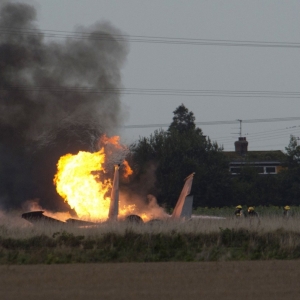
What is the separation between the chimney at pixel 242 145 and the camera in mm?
86000

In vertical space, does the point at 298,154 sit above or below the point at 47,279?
above

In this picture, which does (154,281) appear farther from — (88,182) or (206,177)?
(206,177)

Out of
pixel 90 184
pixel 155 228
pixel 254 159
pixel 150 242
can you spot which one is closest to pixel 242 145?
pixel 254 159

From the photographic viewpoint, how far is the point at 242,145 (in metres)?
86.3

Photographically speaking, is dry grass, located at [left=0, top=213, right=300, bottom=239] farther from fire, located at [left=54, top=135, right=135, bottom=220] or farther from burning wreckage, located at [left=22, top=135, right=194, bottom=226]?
fire, located at [left=54, top=135, right=135, bottom=220]

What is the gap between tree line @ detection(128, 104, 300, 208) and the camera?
6781 centimetres

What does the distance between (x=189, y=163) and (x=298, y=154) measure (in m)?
14.7

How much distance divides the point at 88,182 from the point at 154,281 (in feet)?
61.9

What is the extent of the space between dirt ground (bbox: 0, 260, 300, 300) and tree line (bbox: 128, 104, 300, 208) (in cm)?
4569

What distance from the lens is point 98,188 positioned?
116 feet

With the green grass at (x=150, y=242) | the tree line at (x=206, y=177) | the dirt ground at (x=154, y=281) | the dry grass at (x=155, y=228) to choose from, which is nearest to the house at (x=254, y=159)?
the tree line at (x=206, y=177)

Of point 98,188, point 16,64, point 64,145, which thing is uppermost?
point 16,64

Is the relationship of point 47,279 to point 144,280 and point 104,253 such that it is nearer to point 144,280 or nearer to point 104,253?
point 144,280

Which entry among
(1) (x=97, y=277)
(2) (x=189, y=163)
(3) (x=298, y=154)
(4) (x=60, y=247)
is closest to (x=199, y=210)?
(2) (x=189, y=163)
